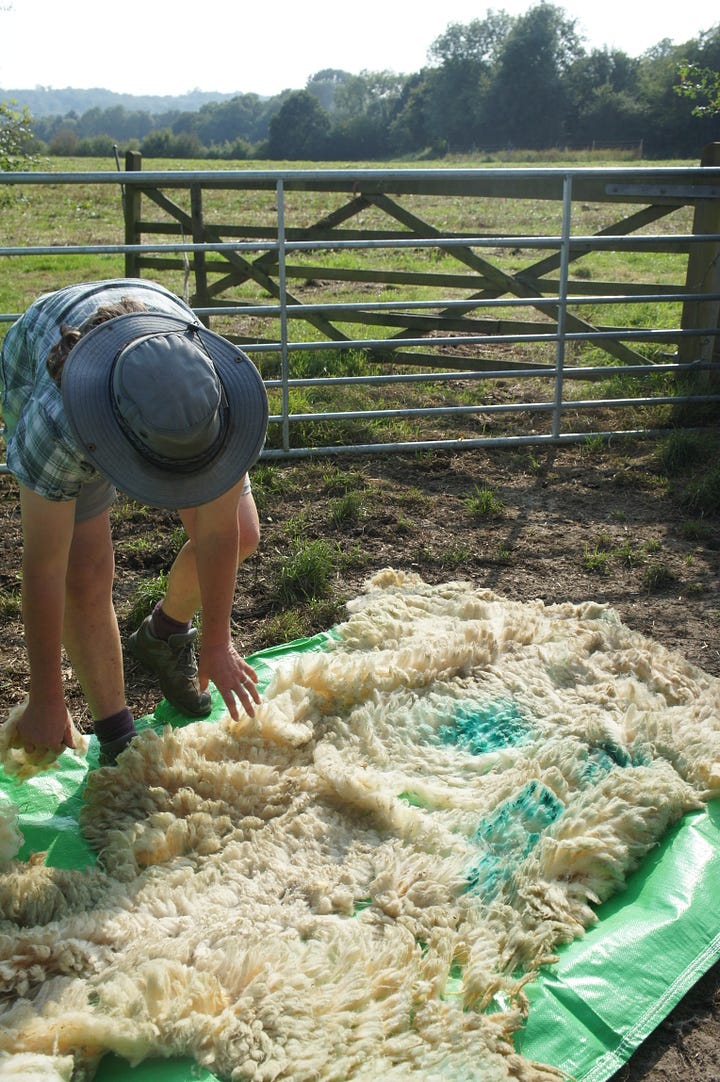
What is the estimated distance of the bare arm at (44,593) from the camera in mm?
1942

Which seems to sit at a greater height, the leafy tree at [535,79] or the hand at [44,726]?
the leafy tree at [535,79]

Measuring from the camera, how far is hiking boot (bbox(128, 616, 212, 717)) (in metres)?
2.84

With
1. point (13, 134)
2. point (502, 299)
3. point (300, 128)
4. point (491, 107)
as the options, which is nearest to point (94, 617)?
point (502, 299)

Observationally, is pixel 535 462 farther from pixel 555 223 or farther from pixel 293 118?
pixel 293 118

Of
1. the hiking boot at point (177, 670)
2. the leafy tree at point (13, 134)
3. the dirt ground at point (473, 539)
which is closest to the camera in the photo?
the hiking boot at point (177, 670)

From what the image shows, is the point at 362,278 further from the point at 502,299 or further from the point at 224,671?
the point at 224,671

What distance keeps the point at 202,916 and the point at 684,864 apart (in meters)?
1.14

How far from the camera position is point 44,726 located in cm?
207

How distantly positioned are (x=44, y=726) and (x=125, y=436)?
77 centimetres

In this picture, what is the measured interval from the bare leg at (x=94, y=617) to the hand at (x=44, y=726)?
316 mm

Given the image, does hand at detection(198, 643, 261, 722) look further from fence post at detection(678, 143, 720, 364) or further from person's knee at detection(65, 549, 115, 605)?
fence post at detection(678, 143, 720, 364)

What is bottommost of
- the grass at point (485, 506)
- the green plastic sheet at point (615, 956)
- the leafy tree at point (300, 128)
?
the green plastic sheet at point (615, 956)

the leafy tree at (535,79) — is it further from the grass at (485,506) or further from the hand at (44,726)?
the hand at (44,726)

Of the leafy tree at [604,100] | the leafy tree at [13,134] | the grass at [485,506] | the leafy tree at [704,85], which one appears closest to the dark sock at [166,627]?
the grass at [485,506]
